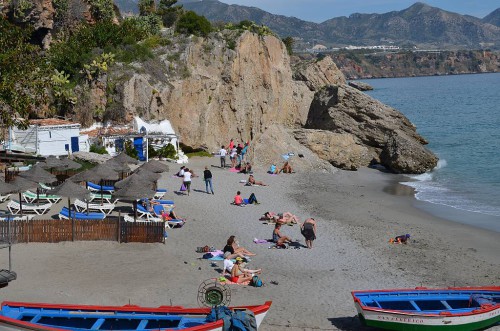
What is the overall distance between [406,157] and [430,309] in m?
24.1

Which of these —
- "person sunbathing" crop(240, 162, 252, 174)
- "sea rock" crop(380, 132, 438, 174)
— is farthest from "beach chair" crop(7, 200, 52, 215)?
"sea rock" crop(380, 132, 438, 174)

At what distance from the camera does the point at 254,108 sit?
4381 centimetres

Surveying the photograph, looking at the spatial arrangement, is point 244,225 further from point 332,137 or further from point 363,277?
point 332,137

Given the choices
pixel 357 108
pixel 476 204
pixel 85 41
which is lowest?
pixel 476 204

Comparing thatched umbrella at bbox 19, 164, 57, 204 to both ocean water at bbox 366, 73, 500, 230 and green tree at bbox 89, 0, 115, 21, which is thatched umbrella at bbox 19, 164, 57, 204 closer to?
ocean water at bbox 366, 73, 500, 230

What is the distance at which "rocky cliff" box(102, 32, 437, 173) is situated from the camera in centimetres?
3712

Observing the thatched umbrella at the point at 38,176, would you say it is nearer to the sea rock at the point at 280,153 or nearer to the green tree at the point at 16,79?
the green tree at the point at 16,79

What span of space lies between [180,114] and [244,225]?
17.8 m

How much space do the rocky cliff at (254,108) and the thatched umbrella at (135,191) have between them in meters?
15.7

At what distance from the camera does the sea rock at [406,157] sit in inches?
1465

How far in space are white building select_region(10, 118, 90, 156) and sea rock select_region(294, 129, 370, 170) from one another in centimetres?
1315

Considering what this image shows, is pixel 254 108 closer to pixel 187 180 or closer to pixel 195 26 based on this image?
pixel 195 26

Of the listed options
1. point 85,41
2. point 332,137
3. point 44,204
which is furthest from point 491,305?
point 85,41

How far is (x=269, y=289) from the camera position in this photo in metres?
15.7
